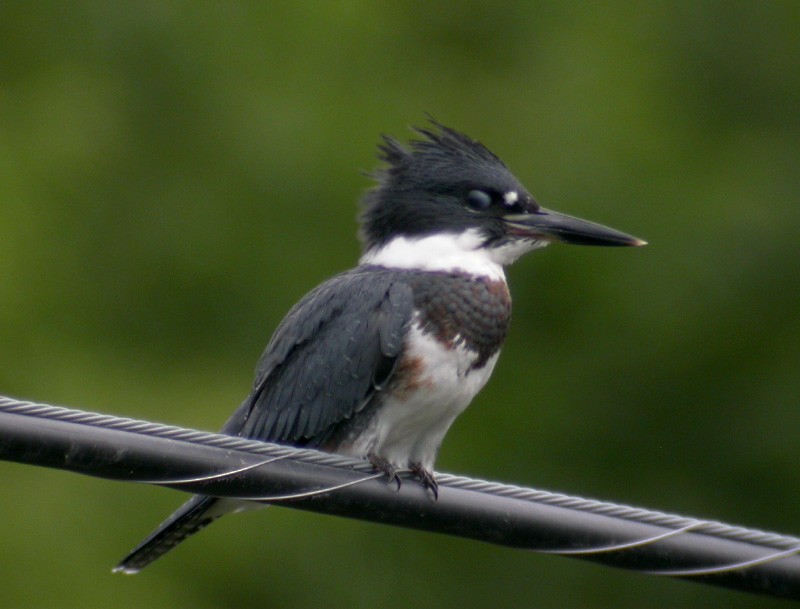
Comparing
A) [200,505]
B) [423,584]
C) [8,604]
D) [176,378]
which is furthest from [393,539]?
[200,505]

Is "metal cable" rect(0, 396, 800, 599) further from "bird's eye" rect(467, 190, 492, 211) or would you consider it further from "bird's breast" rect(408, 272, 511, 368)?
"bird's eye" rect(467, 190, 492, 211)

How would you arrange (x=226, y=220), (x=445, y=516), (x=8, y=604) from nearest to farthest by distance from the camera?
(x=445, y=516) < (x=8, y=604) < (x=226, y=220)

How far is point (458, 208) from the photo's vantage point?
10.8ft

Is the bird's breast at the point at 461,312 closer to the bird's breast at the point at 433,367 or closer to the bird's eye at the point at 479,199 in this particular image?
the bird's breast at the point at 433,367

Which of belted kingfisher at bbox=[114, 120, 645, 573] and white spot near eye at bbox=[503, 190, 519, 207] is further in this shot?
white spot near eye at bbox=[503, 190, 519, 207]

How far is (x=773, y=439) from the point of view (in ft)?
16.5

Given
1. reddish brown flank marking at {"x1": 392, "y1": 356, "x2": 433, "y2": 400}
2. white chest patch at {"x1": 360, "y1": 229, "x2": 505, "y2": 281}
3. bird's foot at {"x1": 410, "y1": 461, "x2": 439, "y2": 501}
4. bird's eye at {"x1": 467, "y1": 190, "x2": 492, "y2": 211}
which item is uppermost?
bird's eye at {"x1": 467, "y1": 190, "x2": 492, "y2": 211}

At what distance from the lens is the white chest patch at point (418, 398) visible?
2934 millimetres

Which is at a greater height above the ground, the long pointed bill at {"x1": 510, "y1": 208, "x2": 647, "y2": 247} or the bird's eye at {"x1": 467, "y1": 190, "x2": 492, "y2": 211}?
the bird's eye at {"x1": 467, "y1": 190, "x2": 492, "y2": 211}

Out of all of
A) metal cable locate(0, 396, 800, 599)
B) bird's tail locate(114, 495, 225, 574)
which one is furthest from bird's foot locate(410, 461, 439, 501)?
bird's tail locate(114, 495, 225, 574)

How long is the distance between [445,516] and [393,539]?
8.65 ft

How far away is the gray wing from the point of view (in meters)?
2.94

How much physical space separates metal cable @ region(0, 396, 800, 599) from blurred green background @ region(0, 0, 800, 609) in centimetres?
229

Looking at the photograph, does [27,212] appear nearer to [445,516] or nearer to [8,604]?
[8,604]
